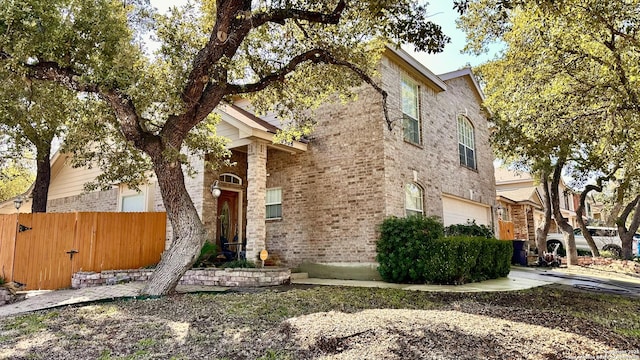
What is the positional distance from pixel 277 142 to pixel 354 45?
3.16 m

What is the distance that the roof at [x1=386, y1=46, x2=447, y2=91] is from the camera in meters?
11.6

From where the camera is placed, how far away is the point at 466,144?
1580 centimetres

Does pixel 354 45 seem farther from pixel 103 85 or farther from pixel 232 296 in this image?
pixel 232 296

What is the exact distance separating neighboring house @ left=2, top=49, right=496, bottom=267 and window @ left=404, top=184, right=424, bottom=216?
0.03 meters

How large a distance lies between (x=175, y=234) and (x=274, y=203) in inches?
207

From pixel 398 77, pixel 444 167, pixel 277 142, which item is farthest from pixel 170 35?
pixel 444 167

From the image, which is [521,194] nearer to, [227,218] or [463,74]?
[463,74]

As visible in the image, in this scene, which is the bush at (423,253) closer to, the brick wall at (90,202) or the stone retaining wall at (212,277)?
the stone retaining wall at (212,277)

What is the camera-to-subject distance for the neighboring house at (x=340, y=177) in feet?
34.9

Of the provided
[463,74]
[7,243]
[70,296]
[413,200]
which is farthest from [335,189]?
[7,243]

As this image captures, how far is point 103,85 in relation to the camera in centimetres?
673

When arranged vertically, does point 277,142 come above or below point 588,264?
above

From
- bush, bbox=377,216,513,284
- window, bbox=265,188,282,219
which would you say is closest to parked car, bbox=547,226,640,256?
bush, bbox=377,216,513,284

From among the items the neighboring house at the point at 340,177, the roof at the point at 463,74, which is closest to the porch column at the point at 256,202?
the neighboring house at the point at 340,177
